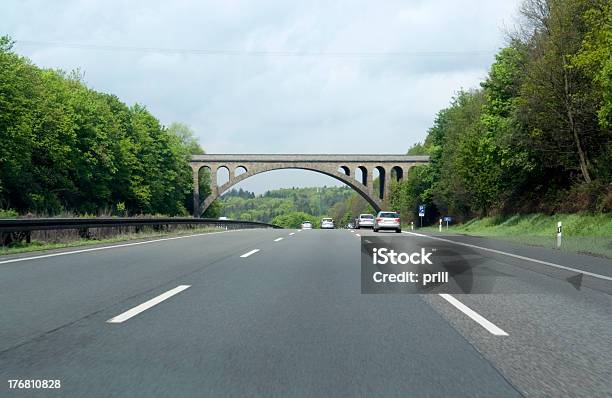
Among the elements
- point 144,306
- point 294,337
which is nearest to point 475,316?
point 294,337

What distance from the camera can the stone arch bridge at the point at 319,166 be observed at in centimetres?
8738

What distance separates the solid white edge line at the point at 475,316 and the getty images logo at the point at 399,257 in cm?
460

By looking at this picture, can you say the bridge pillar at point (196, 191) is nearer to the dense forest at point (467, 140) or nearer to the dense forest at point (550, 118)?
the dense forest at point (467, 140)

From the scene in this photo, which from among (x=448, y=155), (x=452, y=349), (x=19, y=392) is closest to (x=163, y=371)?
(x=19, y=392)

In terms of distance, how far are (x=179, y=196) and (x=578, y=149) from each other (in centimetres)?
6030

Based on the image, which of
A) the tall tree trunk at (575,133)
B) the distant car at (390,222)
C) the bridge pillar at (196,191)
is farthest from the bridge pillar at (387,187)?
the tall tree trunk at (575,133)

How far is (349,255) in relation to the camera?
14062mm

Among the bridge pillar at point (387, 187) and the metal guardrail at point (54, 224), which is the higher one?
the bridge pillar at point (387, 187)

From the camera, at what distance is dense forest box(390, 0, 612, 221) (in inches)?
941

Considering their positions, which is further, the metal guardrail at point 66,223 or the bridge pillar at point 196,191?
the bridge pillar at point 196,191

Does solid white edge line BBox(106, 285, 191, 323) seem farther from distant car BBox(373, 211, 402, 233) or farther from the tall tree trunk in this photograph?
distant car BBox(373, 211, 402, 233)

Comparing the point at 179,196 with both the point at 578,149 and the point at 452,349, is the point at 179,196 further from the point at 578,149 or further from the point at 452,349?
the point at 452,349
